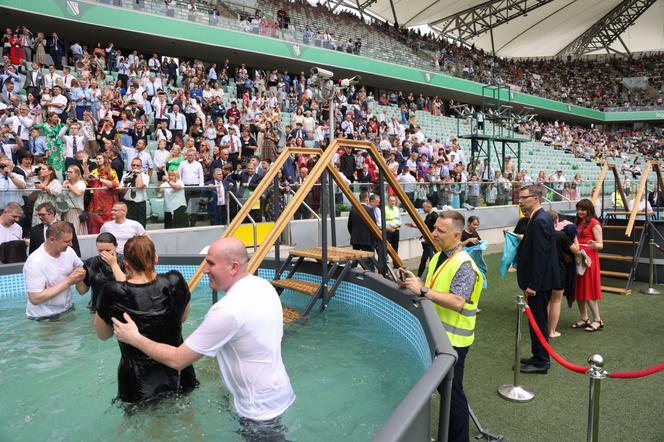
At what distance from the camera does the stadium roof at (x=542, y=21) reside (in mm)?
40094

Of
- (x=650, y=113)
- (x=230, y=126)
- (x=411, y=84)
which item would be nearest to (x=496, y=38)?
(x=650, y=113)

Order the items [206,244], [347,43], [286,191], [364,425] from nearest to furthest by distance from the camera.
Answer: [364,425] → [206,244] → [286,191] → [347,43]

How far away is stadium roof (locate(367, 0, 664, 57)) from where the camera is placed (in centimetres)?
4009

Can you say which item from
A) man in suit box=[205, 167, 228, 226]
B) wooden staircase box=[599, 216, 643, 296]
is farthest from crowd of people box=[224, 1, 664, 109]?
wooden staircase box=[599, 216, 643, 296]

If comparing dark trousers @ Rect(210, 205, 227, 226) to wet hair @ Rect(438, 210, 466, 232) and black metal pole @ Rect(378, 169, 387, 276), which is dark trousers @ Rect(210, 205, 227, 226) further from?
wet hair @ Rect(438, 210, 466, 232)

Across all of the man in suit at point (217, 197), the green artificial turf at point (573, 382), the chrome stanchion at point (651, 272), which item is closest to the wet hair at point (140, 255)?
the green artificial turf at point (573, 382)

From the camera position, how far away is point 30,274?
5.15 metres

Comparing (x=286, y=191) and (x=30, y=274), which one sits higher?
(x=286, y=191)

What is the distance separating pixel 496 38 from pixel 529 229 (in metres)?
48.8

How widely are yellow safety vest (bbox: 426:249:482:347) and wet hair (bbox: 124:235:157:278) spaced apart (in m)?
1.99

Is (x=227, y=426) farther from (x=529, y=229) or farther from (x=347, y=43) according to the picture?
(x=347, y=43)

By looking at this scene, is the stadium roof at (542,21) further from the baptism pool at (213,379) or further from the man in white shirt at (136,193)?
the baptism pool at (213,379)

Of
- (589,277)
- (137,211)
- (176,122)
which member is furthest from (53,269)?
(176,122)

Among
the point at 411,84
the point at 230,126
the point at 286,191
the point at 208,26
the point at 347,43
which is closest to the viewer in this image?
the point at 286,191
